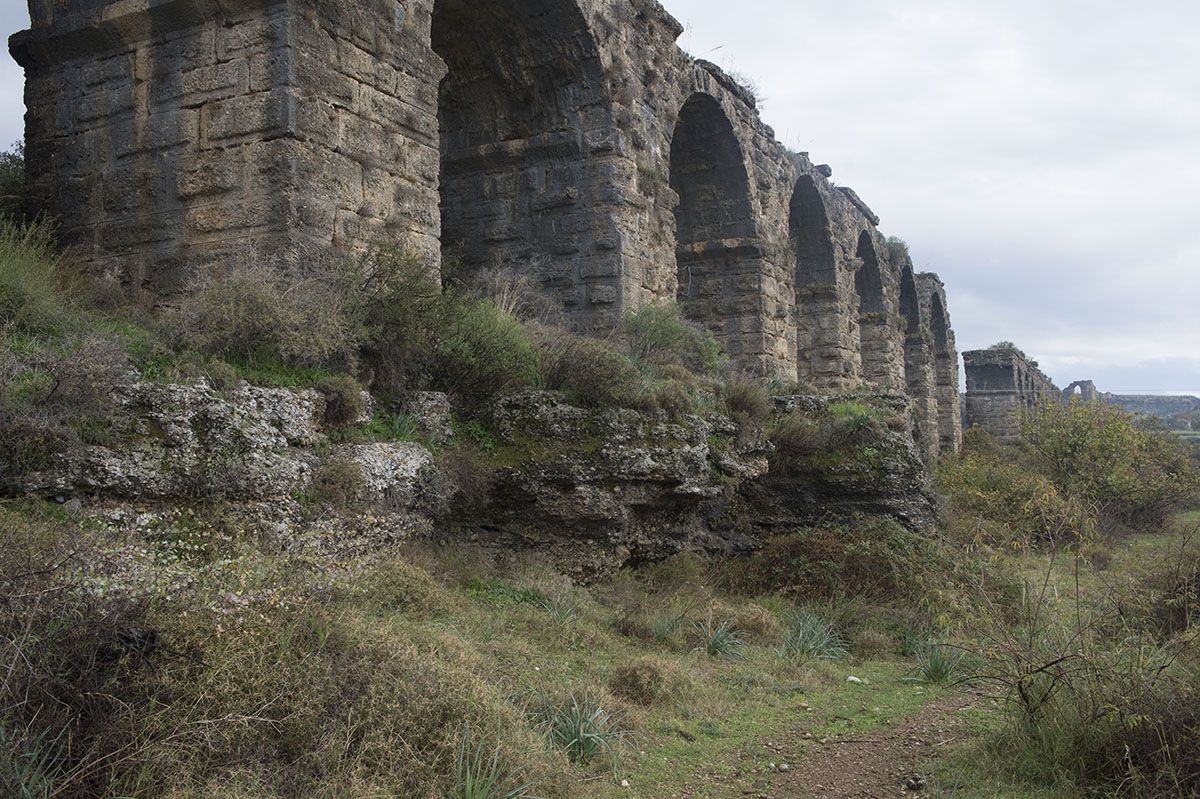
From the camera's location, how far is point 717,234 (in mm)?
A: 14070

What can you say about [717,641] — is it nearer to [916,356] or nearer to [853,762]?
[853,762]

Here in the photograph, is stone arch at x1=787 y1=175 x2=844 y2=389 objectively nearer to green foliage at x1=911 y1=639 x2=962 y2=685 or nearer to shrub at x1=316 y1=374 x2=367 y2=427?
green foliage at x1=911 y1=639 x2=962 y2=685

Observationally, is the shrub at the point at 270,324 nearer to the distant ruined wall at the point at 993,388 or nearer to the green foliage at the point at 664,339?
the green foliage at the point at 664,339

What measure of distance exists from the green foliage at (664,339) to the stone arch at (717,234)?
445 cm

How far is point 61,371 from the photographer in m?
3.94

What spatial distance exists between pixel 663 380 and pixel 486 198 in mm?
4064

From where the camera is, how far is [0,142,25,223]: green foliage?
6912 millimetres

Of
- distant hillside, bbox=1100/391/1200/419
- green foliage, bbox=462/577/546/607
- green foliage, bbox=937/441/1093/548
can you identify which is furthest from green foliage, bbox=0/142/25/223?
distant hillside, bbox=1100/391/1200/419

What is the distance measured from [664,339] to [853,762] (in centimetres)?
550

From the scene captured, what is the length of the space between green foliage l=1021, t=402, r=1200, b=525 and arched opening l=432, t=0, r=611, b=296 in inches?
344

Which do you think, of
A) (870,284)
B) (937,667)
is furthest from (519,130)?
(870,284)

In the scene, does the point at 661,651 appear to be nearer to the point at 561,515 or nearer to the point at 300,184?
the point at 561,515

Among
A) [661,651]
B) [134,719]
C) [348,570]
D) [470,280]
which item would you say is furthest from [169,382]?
[470,280]

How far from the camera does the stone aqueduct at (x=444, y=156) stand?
610cm
